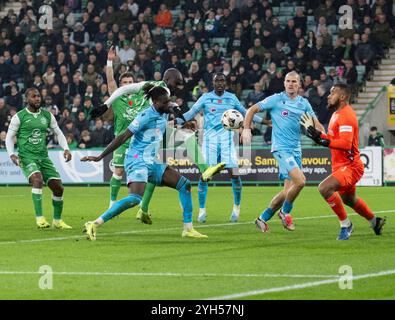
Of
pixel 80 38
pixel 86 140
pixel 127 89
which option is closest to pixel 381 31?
pixel 86 140

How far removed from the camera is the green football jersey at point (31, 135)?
673 inches

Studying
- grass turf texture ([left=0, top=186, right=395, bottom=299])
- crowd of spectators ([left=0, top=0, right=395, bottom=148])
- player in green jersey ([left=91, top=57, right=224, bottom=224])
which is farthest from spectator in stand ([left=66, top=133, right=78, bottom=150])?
player in green jersey ([left=91, top=57, right=224, bottom=224])

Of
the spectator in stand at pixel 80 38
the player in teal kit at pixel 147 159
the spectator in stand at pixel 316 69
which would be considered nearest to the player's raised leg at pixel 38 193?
the player in teal kit at pixel 147 159

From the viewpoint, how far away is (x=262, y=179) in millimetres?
31438

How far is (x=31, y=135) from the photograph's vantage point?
17.1 metres

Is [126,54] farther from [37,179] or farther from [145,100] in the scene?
[37,179]

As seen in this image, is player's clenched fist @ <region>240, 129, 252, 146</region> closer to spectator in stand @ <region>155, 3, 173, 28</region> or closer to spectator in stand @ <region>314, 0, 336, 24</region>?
spectator in stand @ <region>314, 0, 336, 24</region>

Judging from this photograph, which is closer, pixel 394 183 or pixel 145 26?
pixel 394 183

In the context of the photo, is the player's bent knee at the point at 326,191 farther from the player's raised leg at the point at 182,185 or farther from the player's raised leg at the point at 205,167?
the player's raised leg at the point at 205,167

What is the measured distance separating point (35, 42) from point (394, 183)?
15.6 m

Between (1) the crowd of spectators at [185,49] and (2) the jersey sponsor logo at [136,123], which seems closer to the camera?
(2) the jersey sponsor logo at [136,123]

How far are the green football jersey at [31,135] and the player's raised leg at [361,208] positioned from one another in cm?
510
